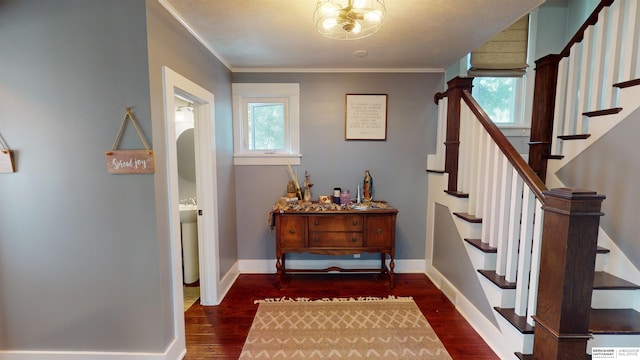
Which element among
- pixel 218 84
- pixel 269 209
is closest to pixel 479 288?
pixel 269 209

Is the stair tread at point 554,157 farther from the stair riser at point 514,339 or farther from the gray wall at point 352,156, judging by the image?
the stair riser at point 514,339

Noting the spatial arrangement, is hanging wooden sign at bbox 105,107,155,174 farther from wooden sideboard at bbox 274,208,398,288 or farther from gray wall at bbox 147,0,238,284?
wooden sideboard at bbox 274,208,398,288

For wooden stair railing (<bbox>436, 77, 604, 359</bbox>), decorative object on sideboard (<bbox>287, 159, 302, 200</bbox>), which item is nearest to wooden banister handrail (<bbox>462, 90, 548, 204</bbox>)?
wooden stair railing (<bbox>436, 77, 604, 359</bbox>)

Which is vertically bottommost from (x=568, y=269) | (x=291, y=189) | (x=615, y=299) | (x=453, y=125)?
(x=615, y=299)

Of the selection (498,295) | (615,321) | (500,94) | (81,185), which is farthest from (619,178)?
(81,185)

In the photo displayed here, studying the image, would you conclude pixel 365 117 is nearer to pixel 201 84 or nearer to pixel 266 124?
pixel 266 124

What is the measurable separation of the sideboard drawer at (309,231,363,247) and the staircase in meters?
0.93

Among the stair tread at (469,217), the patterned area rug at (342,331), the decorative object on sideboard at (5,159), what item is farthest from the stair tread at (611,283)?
the decorative object on sideboard at (5,159)

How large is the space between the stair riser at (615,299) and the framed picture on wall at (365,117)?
6.94 ft

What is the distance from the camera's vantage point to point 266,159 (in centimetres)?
309

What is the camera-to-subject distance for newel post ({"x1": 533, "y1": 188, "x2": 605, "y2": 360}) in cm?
124

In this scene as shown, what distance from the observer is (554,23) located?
10.8 feet

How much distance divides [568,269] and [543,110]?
5.44 feet

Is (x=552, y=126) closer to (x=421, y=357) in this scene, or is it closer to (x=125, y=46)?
(x=421, y=357)
